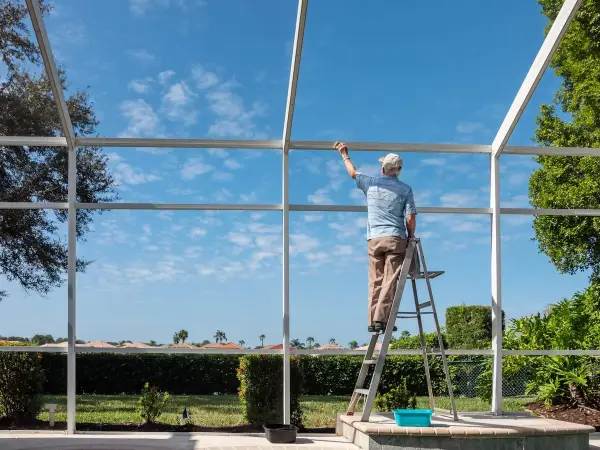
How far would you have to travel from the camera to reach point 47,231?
10578 mm

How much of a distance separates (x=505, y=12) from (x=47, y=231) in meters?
7.49

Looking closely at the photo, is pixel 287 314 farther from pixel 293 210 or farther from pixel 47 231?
pixel 47 231

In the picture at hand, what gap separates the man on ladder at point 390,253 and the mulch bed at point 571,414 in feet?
7.34

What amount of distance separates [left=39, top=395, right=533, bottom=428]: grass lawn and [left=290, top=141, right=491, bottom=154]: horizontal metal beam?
2.54 meters

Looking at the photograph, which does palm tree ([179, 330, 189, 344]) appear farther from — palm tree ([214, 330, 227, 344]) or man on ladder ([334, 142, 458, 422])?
man on ladder ([334, 142, 458, 422])

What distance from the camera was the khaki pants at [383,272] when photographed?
5.88 meters

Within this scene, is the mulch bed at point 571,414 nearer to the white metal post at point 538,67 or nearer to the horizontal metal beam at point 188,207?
the white metal post at point 538,67

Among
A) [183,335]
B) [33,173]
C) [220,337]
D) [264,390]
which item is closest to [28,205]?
[183,335]

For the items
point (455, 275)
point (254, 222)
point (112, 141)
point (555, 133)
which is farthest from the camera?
point (555, 133)

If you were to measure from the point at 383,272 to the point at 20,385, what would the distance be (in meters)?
3.93

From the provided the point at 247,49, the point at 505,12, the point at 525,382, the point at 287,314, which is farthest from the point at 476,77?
the point at 287,314

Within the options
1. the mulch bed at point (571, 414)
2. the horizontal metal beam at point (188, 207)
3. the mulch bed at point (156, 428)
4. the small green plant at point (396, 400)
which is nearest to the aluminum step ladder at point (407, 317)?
the small green plant at point (396, 400)

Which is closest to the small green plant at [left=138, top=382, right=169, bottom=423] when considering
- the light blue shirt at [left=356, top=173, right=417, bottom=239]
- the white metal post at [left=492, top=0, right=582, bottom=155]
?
the light blue shirt at [left=356, top=173, right=417, bottom=239]

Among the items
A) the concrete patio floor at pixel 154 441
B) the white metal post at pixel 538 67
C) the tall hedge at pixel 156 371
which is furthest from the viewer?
the tall hedge at pixel 156 371
